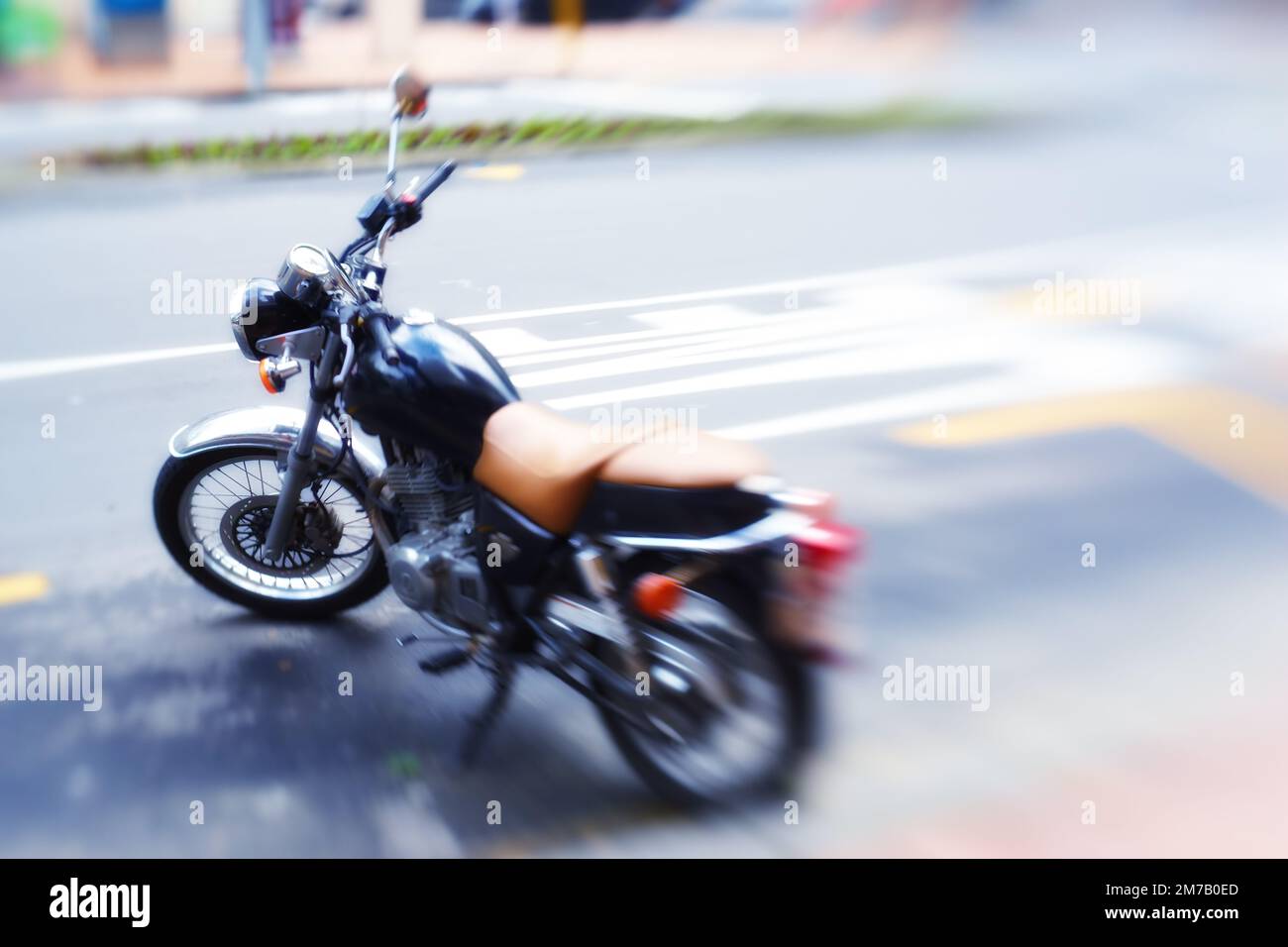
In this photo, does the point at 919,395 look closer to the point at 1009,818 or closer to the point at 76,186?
the point at 1009,818

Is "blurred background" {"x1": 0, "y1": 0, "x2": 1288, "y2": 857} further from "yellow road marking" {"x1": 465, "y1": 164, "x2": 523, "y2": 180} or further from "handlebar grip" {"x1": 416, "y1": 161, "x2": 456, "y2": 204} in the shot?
"handlebar grip" {"x1": 416, "y1": 161, "x2": 456, "y2": 204}

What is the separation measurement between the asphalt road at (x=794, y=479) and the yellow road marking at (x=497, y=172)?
23 centimetres

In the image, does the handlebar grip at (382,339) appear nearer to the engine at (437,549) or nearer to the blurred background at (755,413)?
the engine at (437,549)

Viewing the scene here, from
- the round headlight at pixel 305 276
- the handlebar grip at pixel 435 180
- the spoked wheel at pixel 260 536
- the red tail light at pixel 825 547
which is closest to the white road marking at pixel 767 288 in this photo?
the spoked wheel at pixel 260 536

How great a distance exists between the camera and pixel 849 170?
12859mm

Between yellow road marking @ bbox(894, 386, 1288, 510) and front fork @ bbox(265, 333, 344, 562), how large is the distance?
10.4 feet

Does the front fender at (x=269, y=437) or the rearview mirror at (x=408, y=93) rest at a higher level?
the rearview mirror at (x=408, y=93)

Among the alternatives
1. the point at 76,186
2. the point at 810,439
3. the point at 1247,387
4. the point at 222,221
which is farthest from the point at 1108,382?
the point at 76,186

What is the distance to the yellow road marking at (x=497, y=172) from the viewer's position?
11.9 metres

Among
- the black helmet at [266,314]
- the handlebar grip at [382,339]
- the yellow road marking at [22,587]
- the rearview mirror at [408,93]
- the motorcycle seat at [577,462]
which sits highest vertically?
the rearview mirror at [408,93]

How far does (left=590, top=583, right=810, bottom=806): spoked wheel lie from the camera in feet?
11.4

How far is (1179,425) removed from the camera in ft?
21.8

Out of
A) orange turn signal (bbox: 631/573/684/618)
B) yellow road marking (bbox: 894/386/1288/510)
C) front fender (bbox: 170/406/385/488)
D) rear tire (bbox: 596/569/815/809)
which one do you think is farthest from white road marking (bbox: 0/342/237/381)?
orange turn signal (bbox: 631/573/684/618)

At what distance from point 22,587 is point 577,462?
2544 mm
